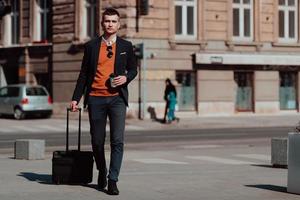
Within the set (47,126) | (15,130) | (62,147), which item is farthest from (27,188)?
(47,126)

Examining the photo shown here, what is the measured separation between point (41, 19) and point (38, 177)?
26508 millimetres

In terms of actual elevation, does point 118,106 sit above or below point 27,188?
above

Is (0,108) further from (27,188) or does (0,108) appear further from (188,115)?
(27,188)

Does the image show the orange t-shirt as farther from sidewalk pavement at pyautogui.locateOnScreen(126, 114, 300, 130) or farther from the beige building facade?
the beige building facade

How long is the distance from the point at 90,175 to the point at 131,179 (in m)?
1.05

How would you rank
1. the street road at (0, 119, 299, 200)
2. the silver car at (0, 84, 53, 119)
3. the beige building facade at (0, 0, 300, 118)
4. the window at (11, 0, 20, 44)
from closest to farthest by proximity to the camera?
the street road at (0, 119, 299, 200) → the beige building facade at (0, 0, 300, 118) → the silver car at (0, 84, 53, 119) → the window at (11, 0, 20, 44)

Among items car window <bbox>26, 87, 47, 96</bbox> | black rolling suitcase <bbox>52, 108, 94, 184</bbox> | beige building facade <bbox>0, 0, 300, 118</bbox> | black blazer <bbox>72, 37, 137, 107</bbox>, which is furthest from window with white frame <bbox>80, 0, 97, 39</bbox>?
black blazer <bbox>72, 37, 137, 107</bbox>

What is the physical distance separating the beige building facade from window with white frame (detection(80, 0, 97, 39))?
0.05 m

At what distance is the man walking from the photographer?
28.4 ft

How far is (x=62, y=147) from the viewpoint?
17922mm

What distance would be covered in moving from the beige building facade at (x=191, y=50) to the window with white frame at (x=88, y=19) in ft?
0.15

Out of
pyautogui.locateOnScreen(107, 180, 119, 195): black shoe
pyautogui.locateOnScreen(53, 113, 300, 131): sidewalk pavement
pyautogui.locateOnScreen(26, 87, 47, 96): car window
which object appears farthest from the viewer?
pyautogui.locateOnScreen(26, 87, 47, 96): car window

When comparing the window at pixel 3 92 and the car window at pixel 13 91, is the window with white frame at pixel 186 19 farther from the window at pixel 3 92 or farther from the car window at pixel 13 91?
the window at pixel 3 92

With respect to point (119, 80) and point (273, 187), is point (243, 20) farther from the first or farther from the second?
point (119, 80)
